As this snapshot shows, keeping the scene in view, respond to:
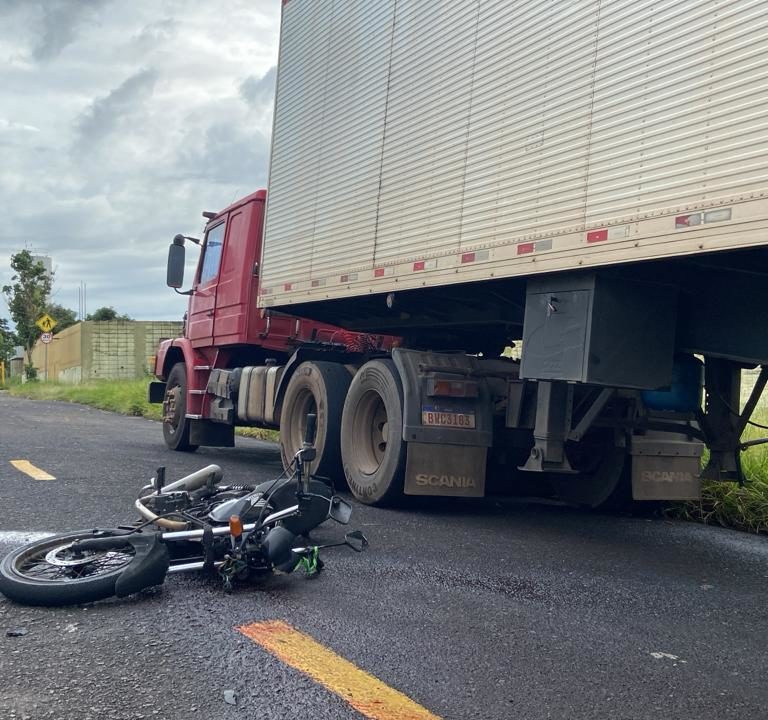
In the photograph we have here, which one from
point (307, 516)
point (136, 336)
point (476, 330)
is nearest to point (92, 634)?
point (307, 516)

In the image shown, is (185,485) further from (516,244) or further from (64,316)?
(64,316)

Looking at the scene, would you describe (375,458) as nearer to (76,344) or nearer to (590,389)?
(590,389)

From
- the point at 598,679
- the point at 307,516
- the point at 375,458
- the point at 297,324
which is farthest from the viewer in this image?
the point at 297,324

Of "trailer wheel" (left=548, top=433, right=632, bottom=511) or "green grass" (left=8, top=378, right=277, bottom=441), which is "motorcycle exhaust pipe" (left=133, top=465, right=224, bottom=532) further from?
"green grass" (left=8, top=378, right=277, bottom=441)

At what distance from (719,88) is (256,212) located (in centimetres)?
636

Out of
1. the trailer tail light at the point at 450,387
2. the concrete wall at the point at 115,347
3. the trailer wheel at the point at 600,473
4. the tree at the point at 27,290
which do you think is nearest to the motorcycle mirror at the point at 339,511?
the trailer tail light at the point at 450,387

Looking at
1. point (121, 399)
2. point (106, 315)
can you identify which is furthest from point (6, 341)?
point (121, 399)

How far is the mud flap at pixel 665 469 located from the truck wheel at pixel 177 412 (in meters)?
6.04

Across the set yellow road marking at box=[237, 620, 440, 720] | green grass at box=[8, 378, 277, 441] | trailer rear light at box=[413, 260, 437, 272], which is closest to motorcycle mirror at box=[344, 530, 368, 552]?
yellow road marking at box=[237, 620, 440, 720]

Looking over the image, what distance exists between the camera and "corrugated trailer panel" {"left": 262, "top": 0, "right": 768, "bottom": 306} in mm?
4113

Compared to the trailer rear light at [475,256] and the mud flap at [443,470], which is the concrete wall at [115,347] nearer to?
the mud flap at [443,470]

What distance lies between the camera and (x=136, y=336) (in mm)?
37031

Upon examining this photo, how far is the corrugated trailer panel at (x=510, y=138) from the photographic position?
4.11m

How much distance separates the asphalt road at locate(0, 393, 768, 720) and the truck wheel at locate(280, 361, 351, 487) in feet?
5.74
